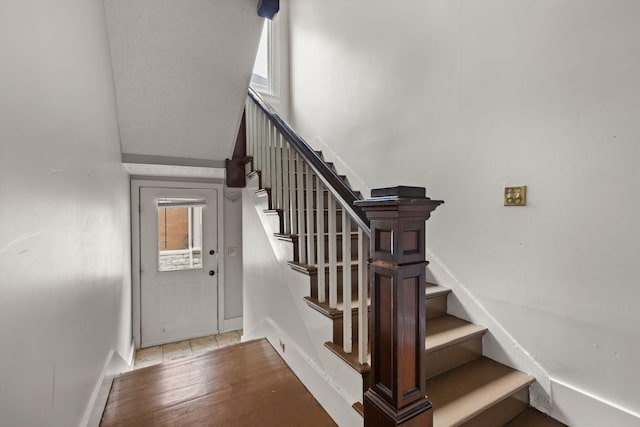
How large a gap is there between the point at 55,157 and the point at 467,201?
2083 mm

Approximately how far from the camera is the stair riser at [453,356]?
1568 mm

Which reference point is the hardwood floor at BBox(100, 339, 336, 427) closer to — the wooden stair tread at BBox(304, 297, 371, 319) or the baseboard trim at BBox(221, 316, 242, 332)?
the wooden stair tread at BBox(304, 297, 371, 319)

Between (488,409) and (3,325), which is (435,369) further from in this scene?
(3,325)

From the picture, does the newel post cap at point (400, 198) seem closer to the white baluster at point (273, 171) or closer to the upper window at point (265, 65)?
the white baluster at point (273, 171)

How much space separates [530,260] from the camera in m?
1.64

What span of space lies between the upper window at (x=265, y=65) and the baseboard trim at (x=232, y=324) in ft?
10.7

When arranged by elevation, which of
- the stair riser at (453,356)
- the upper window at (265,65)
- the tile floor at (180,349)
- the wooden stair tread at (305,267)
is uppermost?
the upper window at (265,65)

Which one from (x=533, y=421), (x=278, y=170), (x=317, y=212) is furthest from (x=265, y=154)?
(x=533, y=421)

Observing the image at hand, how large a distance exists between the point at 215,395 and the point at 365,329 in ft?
3.47

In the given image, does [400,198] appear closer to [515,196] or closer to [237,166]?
[515,196]

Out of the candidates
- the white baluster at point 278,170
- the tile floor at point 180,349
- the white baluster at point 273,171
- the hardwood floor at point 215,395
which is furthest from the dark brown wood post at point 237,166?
the tile floor at point 180,349

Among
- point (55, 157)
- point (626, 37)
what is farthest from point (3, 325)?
point (626, 37)

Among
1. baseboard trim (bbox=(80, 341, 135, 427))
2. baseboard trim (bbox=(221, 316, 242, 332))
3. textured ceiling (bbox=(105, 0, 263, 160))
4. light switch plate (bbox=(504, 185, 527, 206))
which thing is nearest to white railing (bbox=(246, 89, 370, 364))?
textured ceiling (bbox=(105, 0, 263, 160))

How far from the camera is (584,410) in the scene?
1.43 meters
